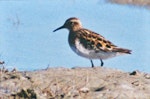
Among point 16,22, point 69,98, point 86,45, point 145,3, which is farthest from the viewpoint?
point 145,3

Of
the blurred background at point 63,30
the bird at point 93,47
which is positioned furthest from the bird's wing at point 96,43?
the blurred background at point 63,30

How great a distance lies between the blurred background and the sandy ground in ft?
5.55

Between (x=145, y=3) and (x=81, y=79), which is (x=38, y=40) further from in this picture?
(x=145, y=3)

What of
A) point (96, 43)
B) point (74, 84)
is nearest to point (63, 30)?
point (96, 43)

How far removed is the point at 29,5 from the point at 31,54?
918cm

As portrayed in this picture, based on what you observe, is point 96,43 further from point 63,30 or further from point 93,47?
point 63,30

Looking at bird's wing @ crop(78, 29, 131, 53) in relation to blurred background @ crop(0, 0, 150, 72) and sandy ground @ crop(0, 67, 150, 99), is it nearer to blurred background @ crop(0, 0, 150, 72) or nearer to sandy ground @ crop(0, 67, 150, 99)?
sandy ground @ crop(0, 67, 150, 99)

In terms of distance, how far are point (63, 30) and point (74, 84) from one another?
9.78 m

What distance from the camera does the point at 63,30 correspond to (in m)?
18.6

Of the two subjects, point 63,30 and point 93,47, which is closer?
point 93,47

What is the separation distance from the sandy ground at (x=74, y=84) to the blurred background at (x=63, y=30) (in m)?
1.69

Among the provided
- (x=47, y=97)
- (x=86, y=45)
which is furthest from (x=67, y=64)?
(x=47, y=97)

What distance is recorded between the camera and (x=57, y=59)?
13.8 m

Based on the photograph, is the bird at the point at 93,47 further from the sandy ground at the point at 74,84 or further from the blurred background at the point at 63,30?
the blurred background at the point at 63,30
